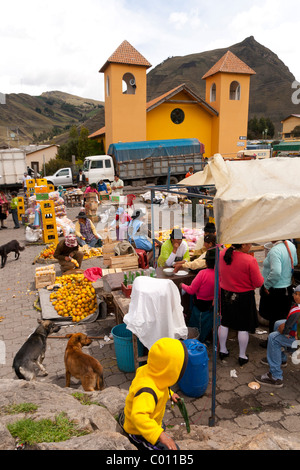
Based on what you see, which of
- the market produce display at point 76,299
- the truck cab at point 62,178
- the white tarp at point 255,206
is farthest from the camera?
the truck cab at point 62,178

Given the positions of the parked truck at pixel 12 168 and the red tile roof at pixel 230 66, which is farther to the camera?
the red tile roof at pixel 230 66

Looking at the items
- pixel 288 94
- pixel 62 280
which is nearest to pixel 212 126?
pixel 62 280

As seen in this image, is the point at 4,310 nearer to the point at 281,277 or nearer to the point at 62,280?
the point at 62,280

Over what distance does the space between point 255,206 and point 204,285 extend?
1.86 meters

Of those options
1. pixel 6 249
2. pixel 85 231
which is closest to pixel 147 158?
pixel 85 231

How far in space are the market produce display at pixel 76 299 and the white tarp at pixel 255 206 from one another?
414 centimetres

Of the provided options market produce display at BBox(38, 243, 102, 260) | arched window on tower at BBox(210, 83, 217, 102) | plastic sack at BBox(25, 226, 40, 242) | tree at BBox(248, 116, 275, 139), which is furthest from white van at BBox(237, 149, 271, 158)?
tree at BBox(248, 116, 275, 139)

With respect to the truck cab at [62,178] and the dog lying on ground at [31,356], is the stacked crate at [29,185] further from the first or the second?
the dog lying on ground at [31,356]

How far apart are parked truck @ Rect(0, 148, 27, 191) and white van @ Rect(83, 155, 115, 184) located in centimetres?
480

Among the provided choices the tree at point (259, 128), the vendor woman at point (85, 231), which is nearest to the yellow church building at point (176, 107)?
the vendor woman at point (85, 231)

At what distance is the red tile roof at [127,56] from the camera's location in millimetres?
24922

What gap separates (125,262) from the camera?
7445 mm

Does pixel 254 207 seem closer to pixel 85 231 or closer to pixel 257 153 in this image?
pixel 85 231
